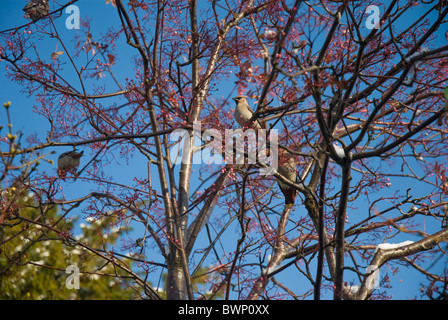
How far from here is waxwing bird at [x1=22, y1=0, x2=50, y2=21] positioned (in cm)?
552

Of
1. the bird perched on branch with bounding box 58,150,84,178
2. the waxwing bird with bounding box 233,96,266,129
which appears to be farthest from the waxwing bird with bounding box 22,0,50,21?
the waxwing bird with bounding box 233,96,266,129

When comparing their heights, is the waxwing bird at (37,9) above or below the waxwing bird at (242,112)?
above

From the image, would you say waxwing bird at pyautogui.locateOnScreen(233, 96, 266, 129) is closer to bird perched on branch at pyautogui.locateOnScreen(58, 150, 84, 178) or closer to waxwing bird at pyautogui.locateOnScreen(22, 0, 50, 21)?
bird perched on branch at pyautogui.locateOnScreen(58, 150, 84, 178)

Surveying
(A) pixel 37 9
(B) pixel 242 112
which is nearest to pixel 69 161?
(A) pixel 37 9

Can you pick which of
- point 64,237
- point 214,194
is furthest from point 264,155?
point 64,237

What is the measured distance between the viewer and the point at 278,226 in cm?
695

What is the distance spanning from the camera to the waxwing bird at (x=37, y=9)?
5.52m

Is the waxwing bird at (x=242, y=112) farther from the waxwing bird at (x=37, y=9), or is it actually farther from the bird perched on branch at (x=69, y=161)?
the waxwing bird at (x=37, y=9)

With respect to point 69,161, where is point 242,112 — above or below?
above

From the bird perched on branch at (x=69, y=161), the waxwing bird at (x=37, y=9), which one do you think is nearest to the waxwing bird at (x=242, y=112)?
the bird perched on branch at (x=69, y=161)

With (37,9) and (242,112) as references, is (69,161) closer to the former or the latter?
(37,9)

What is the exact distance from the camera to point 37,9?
18.1 ft

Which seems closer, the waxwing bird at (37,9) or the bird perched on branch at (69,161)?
the waxwing bird at (37,9)
